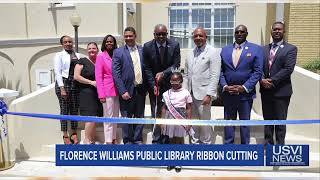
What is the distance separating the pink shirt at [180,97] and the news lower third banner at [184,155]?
0.52 meters

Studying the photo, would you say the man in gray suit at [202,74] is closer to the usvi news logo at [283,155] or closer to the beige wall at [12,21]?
the usvi news logo at [283,155]

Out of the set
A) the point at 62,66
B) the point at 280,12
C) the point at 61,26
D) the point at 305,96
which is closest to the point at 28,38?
the point at 61,26

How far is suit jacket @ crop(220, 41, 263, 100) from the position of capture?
4.42 metres

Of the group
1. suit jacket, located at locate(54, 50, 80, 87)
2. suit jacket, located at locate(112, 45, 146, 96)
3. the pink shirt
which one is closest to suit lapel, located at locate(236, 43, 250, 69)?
the pink shirt

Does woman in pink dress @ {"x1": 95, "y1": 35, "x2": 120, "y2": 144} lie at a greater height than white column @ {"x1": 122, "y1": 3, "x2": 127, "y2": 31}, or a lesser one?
lesser

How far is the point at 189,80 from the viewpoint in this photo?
4637 mm

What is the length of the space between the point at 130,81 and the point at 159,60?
457 mm

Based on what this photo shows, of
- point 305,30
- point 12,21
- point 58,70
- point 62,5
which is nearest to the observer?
point 58,70

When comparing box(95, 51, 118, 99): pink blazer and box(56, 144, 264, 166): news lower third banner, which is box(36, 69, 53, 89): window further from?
box(56, 144, 264, 166): news lower third banner

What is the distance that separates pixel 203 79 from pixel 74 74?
1750mm

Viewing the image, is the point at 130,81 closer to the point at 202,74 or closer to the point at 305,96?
the point at 202,74

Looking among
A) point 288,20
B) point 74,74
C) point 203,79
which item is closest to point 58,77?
point 74,74

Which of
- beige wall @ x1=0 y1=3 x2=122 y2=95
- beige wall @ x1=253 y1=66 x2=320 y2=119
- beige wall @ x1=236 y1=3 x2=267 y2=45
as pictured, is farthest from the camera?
beige wall @ x1=0 y1=3 x2=122 y2=95

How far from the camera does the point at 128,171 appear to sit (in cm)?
471
